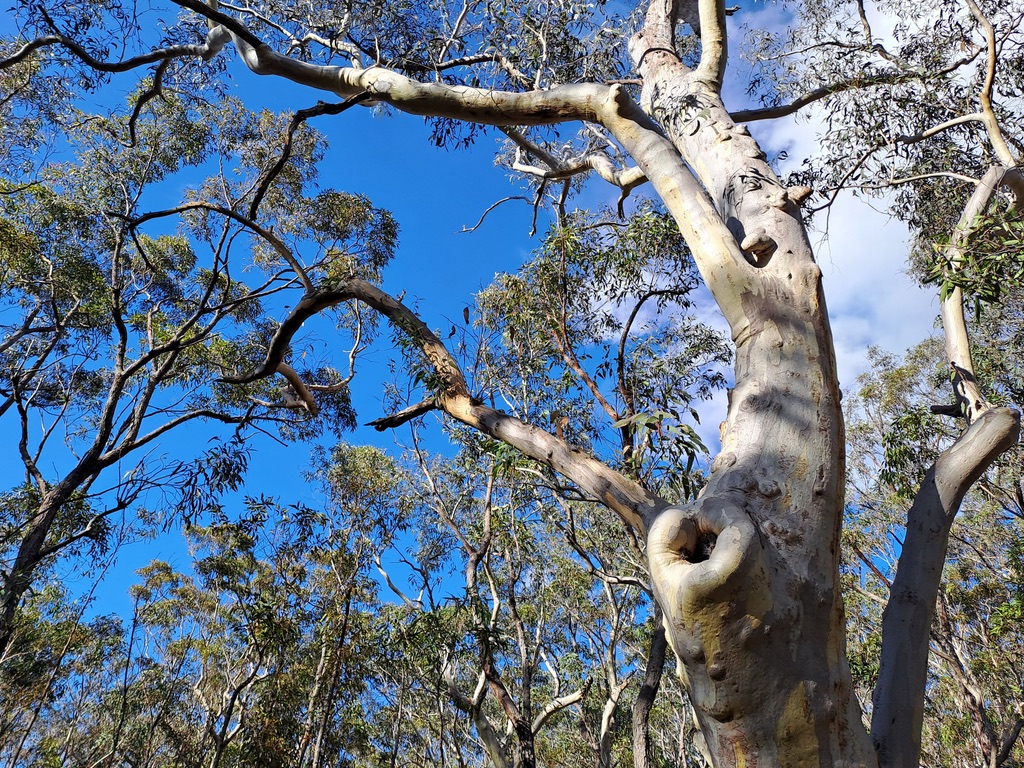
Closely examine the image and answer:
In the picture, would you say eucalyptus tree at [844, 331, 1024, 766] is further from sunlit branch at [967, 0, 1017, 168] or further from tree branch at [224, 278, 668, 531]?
tree branch at [224, 278, 668, 531]

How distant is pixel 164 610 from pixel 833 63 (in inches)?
519

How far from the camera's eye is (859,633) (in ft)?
35.0

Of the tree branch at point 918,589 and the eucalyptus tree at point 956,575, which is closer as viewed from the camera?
the tree branch at point 918,589

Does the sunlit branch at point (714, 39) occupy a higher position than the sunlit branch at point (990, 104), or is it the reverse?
the sunlit branch at point (990, 104)

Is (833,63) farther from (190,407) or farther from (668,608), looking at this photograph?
(190,407)

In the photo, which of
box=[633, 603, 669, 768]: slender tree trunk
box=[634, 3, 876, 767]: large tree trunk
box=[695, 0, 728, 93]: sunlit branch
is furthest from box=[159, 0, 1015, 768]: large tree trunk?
box=[633, 603, 669, 768]: slender tree trunk

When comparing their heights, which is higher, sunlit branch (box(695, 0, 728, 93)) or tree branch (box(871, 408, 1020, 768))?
sunlit branch (box(695, 0, 728, 93))

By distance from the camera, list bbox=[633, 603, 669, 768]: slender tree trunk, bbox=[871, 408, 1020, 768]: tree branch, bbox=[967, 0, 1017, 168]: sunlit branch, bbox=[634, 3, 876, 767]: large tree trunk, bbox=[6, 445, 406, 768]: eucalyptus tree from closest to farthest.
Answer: bbox=[634, 3, 876, 767]: large tree trunk, bbox=[871, 408, 1020, 768]: tree branch, bbox=[967, 0, 1017, 168]: sunlit branch, bbox=[633, 603, 669, 768]: slender tree trunk, bbox=[6, 445, 406, 768]: eucalyptus tree

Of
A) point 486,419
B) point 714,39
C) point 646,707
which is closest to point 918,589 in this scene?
point 486,419

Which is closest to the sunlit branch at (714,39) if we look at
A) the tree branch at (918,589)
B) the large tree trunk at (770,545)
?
the large tree trunk at (770,545)

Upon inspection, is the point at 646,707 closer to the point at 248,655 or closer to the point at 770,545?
the point at 770,545

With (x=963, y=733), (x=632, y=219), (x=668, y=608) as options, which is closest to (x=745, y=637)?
(x=668, y=608)

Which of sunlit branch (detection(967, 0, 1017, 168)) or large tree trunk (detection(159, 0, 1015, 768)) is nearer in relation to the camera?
large tree trunk (detection(159, 0, 1015, 768))

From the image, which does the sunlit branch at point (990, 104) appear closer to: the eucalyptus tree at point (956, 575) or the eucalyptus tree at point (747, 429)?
the eucalyptus tree at point (747, 429)
